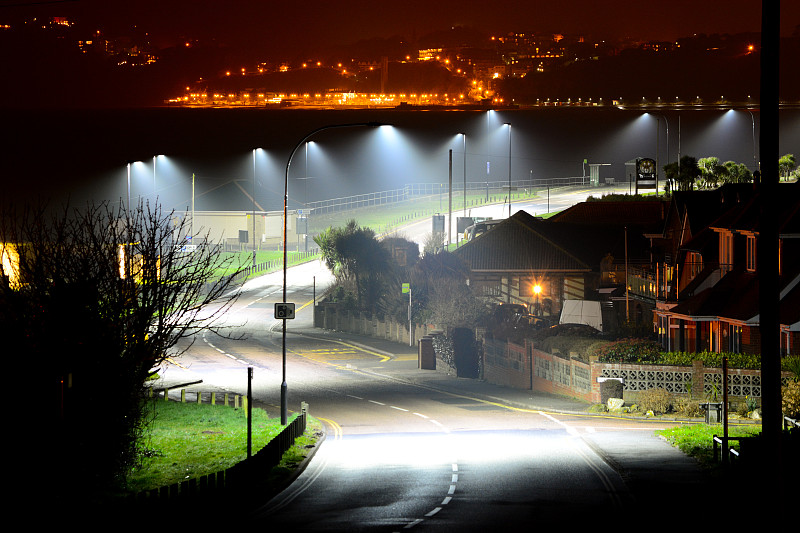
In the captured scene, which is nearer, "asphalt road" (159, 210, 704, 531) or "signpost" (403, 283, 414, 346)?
"asphalt road" (159, 210, 704, 531)

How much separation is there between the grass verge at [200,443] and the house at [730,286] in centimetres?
1676

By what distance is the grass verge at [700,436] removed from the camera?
2519 centimetres

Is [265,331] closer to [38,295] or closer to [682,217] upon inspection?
[682,217]

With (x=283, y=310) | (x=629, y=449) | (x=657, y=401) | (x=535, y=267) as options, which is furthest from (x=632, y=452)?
(x=535, y=267)

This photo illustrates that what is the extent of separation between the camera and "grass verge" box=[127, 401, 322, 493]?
25.6 m

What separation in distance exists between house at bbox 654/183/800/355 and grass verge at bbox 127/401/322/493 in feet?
55.0

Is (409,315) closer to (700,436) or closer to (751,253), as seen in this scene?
(751,253)

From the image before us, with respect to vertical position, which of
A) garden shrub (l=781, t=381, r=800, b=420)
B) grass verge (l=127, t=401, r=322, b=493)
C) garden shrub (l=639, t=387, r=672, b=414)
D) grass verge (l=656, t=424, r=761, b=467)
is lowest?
grass verge (l=127, t=401, r=322, b=493)

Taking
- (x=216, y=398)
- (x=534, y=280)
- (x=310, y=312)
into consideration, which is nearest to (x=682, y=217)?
(x=534, y=280)

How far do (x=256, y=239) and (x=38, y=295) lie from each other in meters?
93.1

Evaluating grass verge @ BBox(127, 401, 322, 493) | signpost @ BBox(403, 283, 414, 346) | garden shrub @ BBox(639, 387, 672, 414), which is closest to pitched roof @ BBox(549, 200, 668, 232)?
signpost @ BBox(403, 283, 414, 346)

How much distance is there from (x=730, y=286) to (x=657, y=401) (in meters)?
11.5

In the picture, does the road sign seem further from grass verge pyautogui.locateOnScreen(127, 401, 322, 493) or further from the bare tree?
the bare tree

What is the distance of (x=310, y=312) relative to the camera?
75812 millimetres
